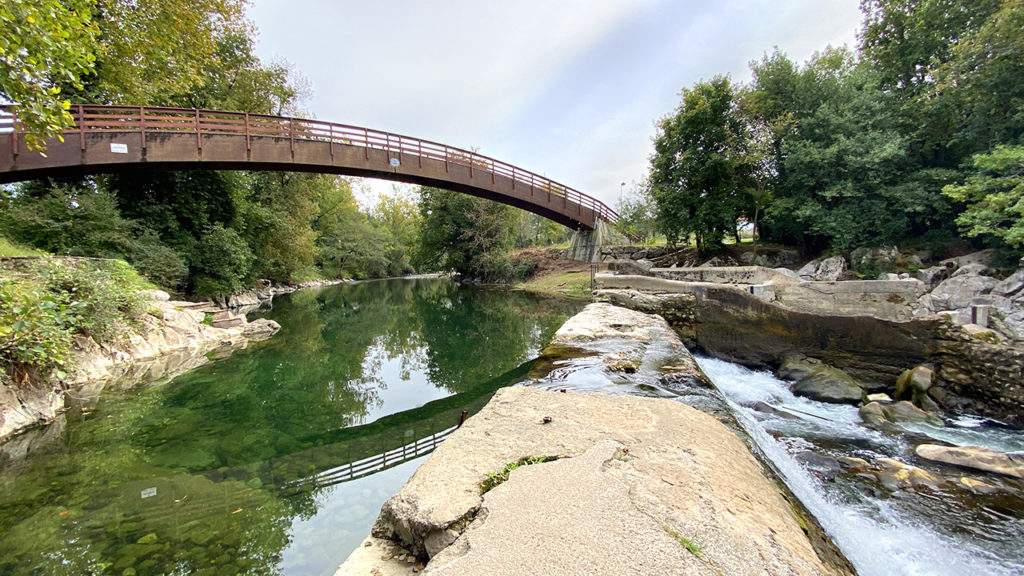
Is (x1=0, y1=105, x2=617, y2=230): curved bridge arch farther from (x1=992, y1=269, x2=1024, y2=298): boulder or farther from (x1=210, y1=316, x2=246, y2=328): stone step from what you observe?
(x1=992, y1=269, x2=1024, y2=298): boulder

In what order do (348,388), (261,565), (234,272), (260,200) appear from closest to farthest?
(261,565)
(348,388)
(234,272)
(260,200)

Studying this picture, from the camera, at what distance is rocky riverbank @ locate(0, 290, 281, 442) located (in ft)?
16.8

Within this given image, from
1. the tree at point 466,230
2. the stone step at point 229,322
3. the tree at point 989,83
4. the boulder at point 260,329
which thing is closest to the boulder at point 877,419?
the tree at point 989,83

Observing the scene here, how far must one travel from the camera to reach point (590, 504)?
6.44 ft

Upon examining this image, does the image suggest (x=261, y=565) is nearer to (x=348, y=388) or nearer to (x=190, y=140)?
(x=348, y=388)

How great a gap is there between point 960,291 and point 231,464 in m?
17.6

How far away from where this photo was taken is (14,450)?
4391 millimetres

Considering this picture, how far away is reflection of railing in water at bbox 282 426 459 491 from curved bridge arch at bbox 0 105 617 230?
11848mm

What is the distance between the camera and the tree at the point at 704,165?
1641 cm

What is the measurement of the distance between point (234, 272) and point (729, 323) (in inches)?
737

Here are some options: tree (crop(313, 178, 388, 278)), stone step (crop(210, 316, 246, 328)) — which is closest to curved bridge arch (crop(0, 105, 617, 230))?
stone step (crop(210, 316, 246, 328))

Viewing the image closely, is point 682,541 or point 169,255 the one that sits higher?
point 169,255

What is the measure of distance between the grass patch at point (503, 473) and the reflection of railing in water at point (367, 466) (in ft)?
6.89

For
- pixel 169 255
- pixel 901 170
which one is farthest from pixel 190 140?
pixel 901 170
